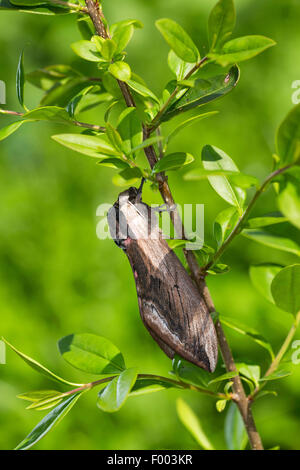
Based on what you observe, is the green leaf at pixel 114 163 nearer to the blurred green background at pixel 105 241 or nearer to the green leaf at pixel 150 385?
the green leaf at pixel 150 385

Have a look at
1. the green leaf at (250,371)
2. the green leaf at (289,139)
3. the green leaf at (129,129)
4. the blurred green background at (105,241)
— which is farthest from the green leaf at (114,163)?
the blurred green background at (105,241)

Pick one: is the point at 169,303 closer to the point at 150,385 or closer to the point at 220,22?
the point at 150,385

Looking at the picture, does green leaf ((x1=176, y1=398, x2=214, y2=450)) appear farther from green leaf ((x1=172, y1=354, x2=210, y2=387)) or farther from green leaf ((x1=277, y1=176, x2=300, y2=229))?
green leaf ((x1=277, y1=176, x2=300, y2=229))

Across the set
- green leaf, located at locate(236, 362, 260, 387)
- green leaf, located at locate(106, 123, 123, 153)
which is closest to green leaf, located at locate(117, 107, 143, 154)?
green leaf, located at locate(106, 123, 123, 153)

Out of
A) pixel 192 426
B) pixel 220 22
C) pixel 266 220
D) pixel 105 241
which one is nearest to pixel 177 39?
pixel 220 22
